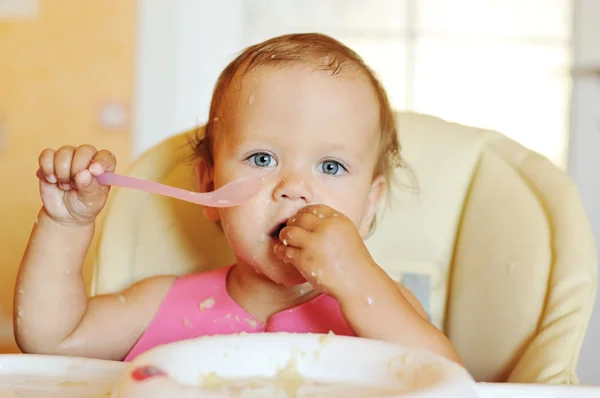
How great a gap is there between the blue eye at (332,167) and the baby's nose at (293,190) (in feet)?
0.18

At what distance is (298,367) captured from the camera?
594 mm

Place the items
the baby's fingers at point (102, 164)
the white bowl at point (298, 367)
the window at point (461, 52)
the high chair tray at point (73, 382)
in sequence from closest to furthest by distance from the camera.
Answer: the white bowl at point (298, 367), the high chair tray at point (73, 382), the baby's fingers at point (102, 164), the window at point (461, 52)

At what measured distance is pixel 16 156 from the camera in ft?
8.64

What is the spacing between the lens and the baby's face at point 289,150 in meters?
0.90

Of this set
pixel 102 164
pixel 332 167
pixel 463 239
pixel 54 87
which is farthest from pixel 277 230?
pixel 54 87

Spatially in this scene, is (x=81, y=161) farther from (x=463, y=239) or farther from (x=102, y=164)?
(x=463, y=239)

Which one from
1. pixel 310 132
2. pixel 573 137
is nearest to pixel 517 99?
pixel 573 137

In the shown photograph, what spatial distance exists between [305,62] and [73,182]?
1.06ft

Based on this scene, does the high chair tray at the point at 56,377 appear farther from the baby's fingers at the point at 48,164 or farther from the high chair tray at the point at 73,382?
the baby's fingers at the point at 48,164

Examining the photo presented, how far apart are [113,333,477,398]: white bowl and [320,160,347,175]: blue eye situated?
0.37m

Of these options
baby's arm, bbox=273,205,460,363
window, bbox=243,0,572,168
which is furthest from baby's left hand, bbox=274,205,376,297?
window, bbox=243,0,572,168

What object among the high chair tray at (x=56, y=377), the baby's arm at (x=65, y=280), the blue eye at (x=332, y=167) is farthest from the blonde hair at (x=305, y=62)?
the high chair tray at (x=56, y=377)

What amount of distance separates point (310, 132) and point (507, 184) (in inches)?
12.3

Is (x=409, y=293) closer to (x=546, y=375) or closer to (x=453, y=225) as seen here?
(x=453, y=225)
